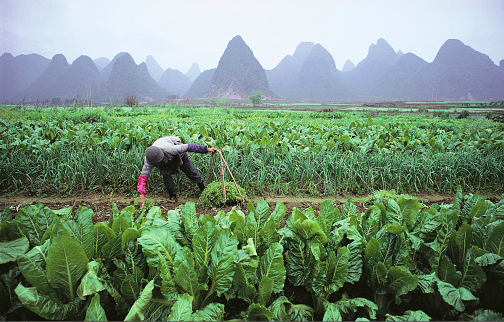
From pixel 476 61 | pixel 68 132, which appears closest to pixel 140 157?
pixel 68 132

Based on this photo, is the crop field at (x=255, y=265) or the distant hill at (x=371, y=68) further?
the distant hill at (x=371, y=68)

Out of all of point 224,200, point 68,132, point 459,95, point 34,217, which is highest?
point 459,95

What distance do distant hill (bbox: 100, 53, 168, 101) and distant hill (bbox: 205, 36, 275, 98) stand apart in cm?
Result: 2594

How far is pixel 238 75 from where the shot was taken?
88.2 meters

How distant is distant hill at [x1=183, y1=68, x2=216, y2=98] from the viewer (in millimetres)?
91100

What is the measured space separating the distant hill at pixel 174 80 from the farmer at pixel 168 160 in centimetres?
10360

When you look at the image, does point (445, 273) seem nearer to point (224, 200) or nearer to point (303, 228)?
point (303, 228)

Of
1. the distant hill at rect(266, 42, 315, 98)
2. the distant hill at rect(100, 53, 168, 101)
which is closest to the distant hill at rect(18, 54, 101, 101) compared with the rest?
the distant hill at rect(100, 53, 168, 101)

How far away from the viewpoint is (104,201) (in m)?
3.50

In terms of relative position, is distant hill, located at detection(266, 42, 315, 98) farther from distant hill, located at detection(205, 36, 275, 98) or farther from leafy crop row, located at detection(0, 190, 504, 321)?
leafy crop row, located at detection(0, 190, 504, 321)

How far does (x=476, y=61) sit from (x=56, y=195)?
4605 cm

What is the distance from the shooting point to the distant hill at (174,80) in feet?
335

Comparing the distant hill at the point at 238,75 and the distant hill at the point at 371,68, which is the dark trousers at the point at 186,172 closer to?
the distant hill at the point at 238,75

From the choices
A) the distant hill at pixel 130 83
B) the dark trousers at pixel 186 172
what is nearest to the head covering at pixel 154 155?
the dark trousers at pixel 186 172
